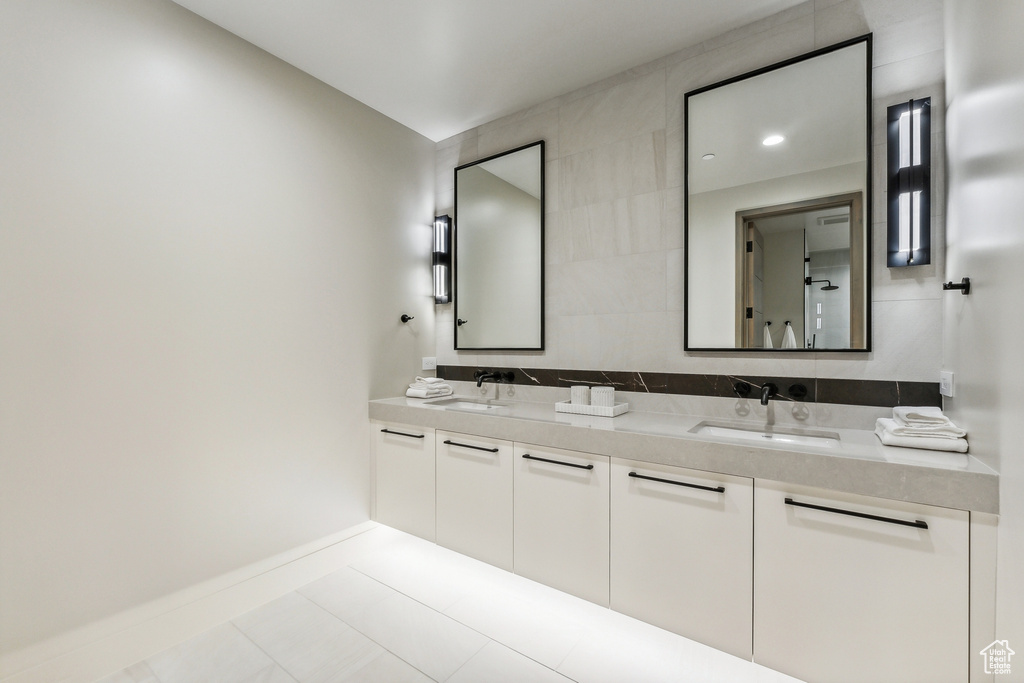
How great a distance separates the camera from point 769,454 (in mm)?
1527

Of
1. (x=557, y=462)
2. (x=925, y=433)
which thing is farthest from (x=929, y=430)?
(x=557, y=462)

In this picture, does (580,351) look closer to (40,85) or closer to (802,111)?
(802,111)

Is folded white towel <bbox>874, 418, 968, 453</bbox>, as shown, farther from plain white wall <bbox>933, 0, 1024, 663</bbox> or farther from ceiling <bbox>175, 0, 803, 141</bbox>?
ceiling <bbox>175, 0, 803, 141</bbox>

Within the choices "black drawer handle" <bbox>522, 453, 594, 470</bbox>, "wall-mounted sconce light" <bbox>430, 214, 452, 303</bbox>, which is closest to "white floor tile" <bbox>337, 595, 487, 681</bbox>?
"black drawer handle" <bbox>522, 453, 594, 470</bbox>

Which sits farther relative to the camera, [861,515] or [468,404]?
[468,404]

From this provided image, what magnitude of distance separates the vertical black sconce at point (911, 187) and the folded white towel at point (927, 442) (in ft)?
2.32

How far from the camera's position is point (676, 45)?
2.27m

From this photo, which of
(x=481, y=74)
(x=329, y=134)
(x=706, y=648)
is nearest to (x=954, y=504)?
(x=706, y=648)

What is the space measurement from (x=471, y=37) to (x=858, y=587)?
2762 millimetres

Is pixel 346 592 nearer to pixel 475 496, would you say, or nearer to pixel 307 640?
pixel 307 640

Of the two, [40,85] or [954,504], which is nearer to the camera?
[954,504]

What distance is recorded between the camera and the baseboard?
63.4 inches

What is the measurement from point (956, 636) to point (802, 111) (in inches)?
78.8

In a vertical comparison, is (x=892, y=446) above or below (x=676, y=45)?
below
